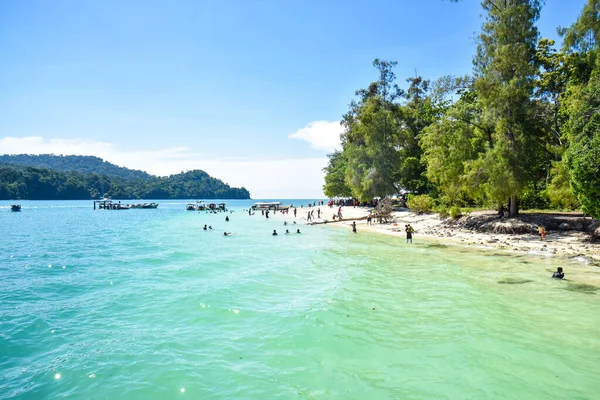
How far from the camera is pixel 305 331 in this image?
448 inches

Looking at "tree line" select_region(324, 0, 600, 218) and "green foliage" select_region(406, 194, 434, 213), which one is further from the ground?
"tree line" select_region(324, 0, 600, 218)

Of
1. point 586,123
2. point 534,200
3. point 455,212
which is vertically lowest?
point 455,212

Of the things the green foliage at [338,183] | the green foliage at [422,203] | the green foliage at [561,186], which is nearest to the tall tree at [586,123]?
the green foliage at [561,186]

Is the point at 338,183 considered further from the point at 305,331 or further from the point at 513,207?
the point at 305,331

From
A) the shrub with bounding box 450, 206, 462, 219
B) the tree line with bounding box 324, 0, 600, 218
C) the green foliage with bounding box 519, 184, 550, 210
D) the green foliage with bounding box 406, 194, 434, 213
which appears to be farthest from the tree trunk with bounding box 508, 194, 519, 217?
the green foliage with bounding box 406, 194, 434, 213

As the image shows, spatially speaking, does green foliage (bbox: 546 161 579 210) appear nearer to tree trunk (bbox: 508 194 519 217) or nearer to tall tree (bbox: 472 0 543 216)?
tall tree (bbox: 472 0 543 216)

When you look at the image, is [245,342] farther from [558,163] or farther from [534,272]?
[558,163]

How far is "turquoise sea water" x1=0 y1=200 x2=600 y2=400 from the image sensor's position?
8117mm

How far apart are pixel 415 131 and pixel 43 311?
5447cm

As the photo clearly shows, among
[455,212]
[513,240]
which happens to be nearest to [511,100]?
[513,240]

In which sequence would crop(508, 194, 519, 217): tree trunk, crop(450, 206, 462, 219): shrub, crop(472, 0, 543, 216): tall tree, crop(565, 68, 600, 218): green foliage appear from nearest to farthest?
crop(565, 68, 600, 218): green foliage
crop(472, 0, 543, 216): tall tree
crop(508, 194, 519, 217): tree trunk
crop(450, 206, 462, 219): shrub

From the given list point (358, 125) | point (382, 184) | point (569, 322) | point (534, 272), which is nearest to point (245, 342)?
point (569, 322)

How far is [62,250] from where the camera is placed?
3061cm

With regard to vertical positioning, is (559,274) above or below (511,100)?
below
